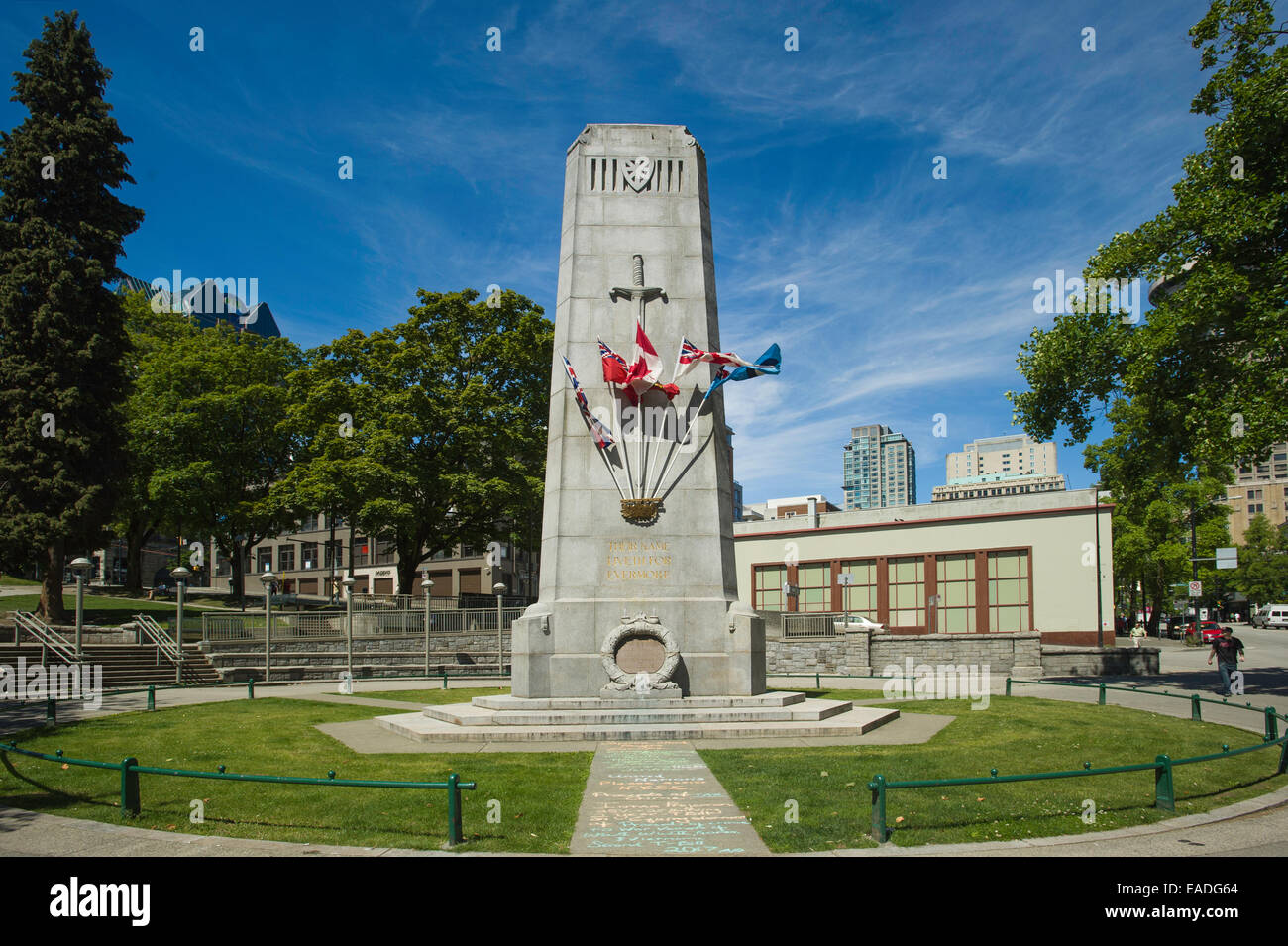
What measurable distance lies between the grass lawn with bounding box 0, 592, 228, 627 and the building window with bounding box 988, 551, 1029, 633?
39.4 m

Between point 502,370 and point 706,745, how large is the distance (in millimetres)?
33188

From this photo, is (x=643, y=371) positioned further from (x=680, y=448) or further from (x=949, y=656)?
(x=949, y=656)

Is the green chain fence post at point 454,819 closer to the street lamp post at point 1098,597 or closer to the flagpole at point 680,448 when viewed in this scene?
the flagpole at point 680,448

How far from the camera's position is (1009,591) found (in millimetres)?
45906

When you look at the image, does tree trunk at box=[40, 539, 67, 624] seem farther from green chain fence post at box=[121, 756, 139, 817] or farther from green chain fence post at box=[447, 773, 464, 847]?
green chain fence post at box=[447, 773, 464, 847]

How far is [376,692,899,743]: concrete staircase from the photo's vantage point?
604 inches

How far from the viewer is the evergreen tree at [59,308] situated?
33844 millimetres

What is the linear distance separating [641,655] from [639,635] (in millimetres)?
387

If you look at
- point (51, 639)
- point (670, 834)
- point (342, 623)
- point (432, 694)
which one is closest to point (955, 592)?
point (342, 623)

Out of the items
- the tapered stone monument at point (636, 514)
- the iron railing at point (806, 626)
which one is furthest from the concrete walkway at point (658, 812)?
the iron railing at point (806, 626)

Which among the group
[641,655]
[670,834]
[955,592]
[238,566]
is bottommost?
[955,592]

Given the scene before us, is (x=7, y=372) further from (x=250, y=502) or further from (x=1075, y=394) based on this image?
(x=1075, y=394)

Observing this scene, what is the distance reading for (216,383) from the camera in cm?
4959

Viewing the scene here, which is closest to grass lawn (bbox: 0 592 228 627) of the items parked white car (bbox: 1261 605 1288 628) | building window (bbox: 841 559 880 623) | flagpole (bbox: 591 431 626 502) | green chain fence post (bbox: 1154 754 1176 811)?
flagpole (bbox: 591 431 626 502)
